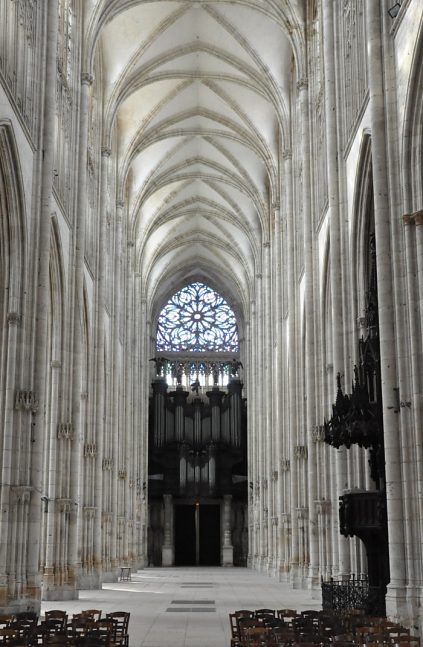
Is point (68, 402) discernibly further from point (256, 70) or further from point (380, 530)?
point (256, 70)

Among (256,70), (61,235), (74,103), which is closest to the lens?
(61,235)

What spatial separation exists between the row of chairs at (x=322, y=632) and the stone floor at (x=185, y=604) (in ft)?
6.87

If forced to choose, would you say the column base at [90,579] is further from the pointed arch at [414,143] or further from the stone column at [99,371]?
the pointed arch at [414,143]

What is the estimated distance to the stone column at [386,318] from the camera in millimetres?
18125

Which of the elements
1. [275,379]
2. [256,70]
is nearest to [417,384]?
[256,70]

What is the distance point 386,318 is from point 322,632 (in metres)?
8.14

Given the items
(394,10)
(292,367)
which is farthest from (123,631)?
(292,367)

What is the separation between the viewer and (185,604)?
2645cm

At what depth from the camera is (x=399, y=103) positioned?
19.8 meters

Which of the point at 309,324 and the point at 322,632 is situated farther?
the point at 309,324

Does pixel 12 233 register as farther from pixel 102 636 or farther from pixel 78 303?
pixel 102 636

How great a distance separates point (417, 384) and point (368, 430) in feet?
7.17

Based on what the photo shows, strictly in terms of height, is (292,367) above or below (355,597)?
above

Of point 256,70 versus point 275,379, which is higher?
point 256,70
